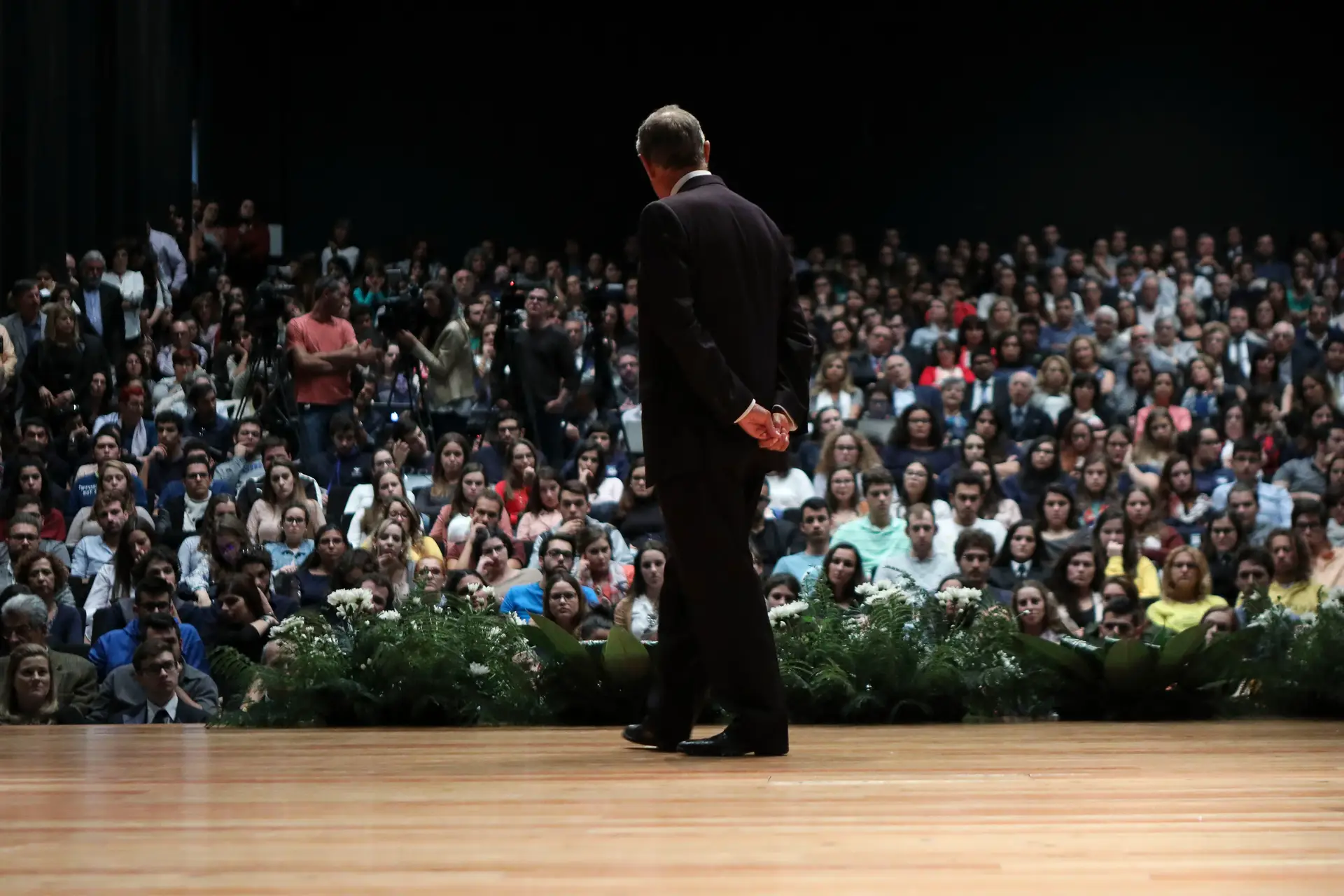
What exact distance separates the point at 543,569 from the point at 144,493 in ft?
8.62

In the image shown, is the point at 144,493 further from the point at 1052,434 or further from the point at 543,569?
the point at 1052,434

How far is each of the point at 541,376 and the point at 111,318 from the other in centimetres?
289

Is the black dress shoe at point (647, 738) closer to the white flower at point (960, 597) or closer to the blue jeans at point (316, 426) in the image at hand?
the white flower at point (960, 597)

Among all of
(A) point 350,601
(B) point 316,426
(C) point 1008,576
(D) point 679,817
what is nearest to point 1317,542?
(C) point 1008,576

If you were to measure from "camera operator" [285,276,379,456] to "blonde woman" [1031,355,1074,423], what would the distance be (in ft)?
12.0

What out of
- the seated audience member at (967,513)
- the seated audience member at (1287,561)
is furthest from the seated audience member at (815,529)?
the seated audience member at (1287,561)

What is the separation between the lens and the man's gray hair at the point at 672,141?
3.40 meters

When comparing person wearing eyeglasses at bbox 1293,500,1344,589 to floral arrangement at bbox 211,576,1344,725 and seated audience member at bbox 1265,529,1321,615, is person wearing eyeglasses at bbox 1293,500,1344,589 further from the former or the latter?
floral arrangement at bbox 211,576,1344,725

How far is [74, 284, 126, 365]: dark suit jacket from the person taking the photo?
10.7 metres

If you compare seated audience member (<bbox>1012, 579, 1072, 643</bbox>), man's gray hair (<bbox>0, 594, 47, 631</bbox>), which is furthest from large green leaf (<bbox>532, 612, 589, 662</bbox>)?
man's gray hair (<bbox>0, 594, 47, 631</bbox>)

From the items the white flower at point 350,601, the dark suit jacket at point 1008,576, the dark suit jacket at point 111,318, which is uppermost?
the dark suit jacket at point 111,318

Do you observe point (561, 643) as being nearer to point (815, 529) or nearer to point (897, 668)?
point (897, 668)

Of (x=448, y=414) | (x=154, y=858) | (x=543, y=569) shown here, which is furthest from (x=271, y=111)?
(x=154, y=858)

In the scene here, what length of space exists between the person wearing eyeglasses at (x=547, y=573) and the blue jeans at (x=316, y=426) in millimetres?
2358
